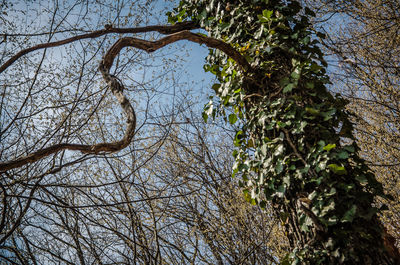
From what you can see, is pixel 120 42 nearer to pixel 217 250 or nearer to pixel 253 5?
pixel 253 5

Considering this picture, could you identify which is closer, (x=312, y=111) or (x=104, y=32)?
(x=312, y=111)

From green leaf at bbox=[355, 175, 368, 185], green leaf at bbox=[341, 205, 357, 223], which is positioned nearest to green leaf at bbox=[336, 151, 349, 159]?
green leaf at bbox=[355, 175, 368, 185]

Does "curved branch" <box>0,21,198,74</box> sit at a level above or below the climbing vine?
above

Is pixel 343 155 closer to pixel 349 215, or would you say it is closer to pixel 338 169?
pixel 338 169

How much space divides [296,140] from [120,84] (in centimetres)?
117

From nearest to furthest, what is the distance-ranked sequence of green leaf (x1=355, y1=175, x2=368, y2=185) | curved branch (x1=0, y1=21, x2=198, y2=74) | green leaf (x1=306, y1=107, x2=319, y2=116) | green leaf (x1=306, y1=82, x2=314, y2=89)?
green leaf (x1=355, y1=175, x2=368, y2=185)
green leaf (x1=306, y1=107, x2=319, y2=116)
green leaf (x1=306, y1=82, x2=314, y2=89)
curved branch (x1=0, y1=21, x2=198, y2=74)

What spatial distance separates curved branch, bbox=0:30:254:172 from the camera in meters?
1.64

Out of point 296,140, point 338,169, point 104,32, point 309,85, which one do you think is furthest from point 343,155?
point 104,32

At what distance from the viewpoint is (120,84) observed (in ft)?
5.95

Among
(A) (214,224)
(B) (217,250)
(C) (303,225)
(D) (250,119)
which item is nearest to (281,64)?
(D) (250,119)

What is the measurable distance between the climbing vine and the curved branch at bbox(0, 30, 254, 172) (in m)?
0.19

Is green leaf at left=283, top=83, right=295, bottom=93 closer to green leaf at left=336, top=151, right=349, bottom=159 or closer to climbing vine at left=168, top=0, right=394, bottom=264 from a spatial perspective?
climbing vine at left=168, top=0, right=394, bottom=264

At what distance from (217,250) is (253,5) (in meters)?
4.20

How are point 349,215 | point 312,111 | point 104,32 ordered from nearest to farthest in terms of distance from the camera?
point 349,215
point 312,111
point 104,32
